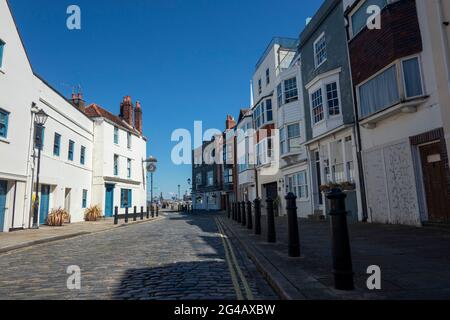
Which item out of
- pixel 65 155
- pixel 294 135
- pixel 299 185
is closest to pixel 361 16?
pixel 294 135

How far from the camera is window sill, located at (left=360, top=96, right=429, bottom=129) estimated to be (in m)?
10.9

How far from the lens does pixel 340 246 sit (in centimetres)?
414

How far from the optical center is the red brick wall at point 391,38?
11.3m

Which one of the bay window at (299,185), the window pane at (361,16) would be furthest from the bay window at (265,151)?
the window pane at (361,16)

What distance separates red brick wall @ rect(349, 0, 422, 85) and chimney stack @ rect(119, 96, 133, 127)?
1016 inches

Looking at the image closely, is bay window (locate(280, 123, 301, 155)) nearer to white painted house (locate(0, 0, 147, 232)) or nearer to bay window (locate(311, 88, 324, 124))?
bay window (locate(311, 88, 324, 124))

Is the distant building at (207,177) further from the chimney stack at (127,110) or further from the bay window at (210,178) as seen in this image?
the chimney stack at (127,110)

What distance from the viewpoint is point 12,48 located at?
1531 cm

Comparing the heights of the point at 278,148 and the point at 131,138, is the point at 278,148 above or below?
below

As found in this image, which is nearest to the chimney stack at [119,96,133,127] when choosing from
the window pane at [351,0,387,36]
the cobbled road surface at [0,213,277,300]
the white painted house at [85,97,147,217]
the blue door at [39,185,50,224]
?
the white painted house at [85,97,147,217]

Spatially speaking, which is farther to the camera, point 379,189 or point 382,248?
point 379,189
